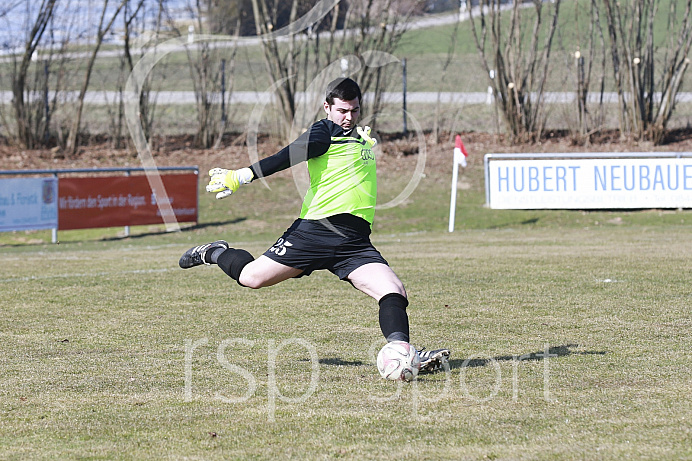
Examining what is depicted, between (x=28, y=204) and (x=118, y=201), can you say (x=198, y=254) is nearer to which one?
(x=28, y=204)

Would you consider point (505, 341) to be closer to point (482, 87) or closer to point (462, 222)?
point (462, 222)

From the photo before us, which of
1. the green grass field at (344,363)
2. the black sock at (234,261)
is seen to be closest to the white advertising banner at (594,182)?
the green grass field at (344,363)

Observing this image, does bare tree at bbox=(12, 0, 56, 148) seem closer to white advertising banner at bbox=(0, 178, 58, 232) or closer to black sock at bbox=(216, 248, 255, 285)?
white advertising banner at bbox=(0, 178, 58, 232)

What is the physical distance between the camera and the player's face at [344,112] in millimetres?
5969

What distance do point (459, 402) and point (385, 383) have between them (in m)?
0.67

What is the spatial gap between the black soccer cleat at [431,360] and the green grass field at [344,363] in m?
0.09

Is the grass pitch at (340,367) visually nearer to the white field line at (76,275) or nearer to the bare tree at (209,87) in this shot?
the white field line at (76,275)

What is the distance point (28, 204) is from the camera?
1903 cm

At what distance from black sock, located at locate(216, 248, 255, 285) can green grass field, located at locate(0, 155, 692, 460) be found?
610 mm

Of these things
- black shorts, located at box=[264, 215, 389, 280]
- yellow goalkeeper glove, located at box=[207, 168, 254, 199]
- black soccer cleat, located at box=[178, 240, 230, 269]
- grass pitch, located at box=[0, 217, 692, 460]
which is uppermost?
yellow goalkeeper glove, located at box=[207, 168, 254, 199]

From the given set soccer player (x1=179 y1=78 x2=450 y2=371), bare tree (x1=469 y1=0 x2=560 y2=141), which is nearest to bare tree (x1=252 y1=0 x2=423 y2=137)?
bare tree (x1=469 y1=0 x2=560 y2=141)

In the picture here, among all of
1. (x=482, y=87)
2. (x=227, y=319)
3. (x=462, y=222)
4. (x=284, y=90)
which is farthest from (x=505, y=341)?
(x=482, y=87)

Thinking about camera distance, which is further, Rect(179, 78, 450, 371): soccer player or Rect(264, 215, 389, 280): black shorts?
Rect(264, 215, 389, 280): black shorts

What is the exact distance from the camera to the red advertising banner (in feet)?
65.0
